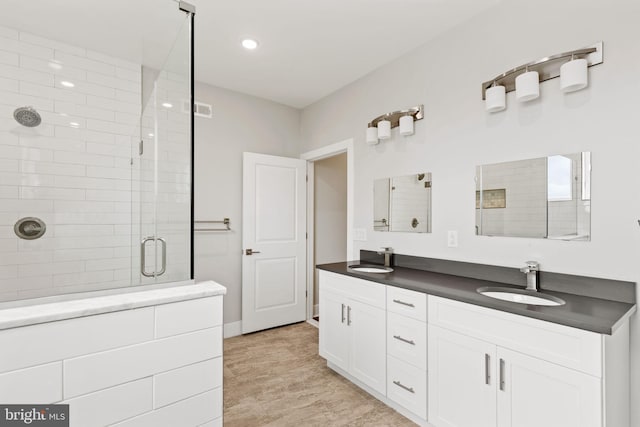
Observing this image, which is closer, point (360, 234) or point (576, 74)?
point (576, 74)

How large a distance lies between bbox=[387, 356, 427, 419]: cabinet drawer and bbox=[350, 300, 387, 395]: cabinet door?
0.19 ft

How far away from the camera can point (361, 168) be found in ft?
10.0

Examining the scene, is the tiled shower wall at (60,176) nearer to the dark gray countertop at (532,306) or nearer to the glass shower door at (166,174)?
the glass shower door at (166,174)

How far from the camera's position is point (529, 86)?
1.76 metres

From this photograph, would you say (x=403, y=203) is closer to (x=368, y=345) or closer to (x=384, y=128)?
(x=384, y=128)

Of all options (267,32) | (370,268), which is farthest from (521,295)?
(267,32)

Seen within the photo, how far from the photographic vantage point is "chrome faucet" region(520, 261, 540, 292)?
1751 mm

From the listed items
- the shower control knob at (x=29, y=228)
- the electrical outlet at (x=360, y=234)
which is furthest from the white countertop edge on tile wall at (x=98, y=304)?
the electrical outlet at (x=360, y=234)

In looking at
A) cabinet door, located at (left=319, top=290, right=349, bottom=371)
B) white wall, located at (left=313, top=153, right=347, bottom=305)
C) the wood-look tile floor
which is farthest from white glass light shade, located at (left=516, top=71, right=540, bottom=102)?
white wall, located at (left=313, top=153, right=347, bottom=305)

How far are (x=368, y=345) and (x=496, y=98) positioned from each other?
71.3 inches

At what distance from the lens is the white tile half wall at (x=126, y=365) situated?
955mm

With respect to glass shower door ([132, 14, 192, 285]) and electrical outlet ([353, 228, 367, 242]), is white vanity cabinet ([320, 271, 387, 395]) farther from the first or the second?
glass shower door ([132, 14, 192, 285])

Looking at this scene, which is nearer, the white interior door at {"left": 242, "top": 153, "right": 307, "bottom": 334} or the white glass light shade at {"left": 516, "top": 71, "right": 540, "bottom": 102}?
the white glass light shade at {"left": 516, "top": 71, "right": 540, "bottom": 102}

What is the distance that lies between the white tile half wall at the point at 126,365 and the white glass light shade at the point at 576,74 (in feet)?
6.64
